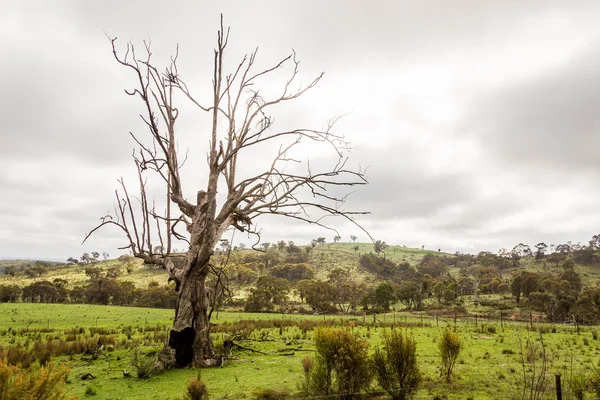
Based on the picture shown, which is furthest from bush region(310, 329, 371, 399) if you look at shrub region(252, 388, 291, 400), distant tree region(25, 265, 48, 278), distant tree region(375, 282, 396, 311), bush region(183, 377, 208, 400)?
distant tree region(25, 265, 48, 278)

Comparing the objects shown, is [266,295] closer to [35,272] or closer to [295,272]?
[295,272]

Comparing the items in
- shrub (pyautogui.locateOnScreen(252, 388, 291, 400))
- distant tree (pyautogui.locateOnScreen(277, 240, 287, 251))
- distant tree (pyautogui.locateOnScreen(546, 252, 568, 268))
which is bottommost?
shrub (pyautogui.locateOnScreen(252, 388, 291, 400))

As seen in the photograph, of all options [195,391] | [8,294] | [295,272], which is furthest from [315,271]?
[195,391]

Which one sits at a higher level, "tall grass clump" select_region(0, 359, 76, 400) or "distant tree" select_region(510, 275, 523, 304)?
"tall grass clump" select_region(0, 359, 76, 400)

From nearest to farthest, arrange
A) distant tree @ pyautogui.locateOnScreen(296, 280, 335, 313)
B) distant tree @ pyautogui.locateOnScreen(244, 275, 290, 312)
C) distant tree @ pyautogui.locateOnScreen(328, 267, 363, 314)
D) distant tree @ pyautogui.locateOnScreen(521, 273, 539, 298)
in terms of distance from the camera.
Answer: distant tree @ pyautogui.locateOnScreen(244, 275, 290, 312), distant tree @ pyautogui.locateOnScreen(296, 280, 335, 313), distant tree @ pyautogui.locateOnScreen(521, 273, 539, 298), distant tree @ pyautogui.locateOnScreen(328, 267, 363, 314)

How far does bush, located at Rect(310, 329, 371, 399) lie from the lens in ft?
25.8

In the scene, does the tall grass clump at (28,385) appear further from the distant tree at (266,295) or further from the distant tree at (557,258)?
the distant tree at (557,258)

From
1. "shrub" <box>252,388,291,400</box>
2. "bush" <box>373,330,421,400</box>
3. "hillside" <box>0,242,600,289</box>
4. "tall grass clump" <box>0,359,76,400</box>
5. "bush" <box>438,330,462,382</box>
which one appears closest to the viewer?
"tall grass clump" <box>0,359,76,400</box>

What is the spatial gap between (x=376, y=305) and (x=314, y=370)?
49178 millimetres

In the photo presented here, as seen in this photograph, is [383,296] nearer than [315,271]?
Yes

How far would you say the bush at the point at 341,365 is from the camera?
7867mm

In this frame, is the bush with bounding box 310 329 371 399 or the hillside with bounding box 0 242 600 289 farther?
the hillside with bounding box 0 242 600 289

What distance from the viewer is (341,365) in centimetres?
792

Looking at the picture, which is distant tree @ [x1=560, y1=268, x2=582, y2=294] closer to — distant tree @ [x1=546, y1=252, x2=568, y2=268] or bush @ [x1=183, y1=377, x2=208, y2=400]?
distant tree @ [x1=546, y1=252, x2=568, y2=268]
